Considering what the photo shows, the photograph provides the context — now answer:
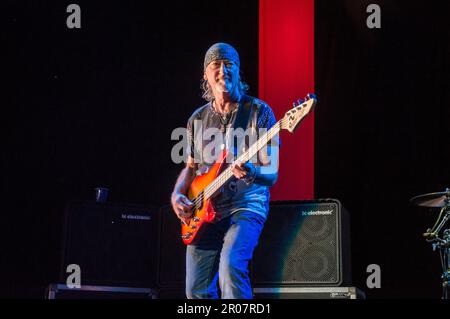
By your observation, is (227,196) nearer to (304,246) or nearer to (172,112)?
(304,246)

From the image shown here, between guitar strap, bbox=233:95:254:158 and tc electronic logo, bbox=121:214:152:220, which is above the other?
guitar strap, bbox=233:95:254:158

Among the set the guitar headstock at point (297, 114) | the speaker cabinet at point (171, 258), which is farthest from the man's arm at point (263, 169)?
the speaker cabinet at point (171, 258)

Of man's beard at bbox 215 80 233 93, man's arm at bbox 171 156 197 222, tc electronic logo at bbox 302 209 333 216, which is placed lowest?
tc electronic logo at bbox 302 209 333 216

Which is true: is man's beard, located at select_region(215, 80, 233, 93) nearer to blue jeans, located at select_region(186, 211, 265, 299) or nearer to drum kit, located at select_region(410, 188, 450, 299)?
blue jeans, located at select_region(186, 211, 265, 299)

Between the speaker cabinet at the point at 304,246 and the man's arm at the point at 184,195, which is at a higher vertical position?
the man's arm at the point at 184,195

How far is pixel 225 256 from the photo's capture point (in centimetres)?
369

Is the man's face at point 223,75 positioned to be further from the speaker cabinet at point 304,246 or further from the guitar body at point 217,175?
the speaker cabinet at point 304,246

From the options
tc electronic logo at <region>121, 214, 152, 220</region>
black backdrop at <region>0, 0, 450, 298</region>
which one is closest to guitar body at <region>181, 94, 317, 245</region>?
tc electronic logo at <region>121, 214, 152, 220</region>

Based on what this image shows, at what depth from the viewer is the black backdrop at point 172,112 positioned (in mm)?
5316

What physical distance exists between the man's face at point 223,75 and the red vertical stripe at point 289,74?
4.25ft

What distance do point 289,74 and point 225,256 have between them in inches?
84.9

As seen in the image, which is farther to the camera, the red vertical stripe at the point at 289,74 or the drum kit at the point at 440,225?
the red vertical stripe at the point at 289,74

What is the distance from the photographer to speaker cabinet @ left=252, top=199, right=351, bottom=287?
14.7ft

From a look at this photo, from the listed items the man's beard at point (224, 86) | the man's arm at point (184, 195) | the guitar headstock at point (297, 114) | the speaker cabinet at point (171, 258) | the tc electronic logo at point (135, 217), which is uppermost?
the man's beard at point (224, 86)
